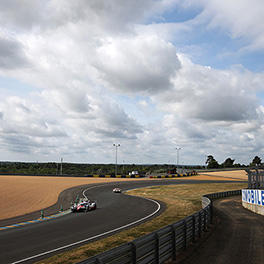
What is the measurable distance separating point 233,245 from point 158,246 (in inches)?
224

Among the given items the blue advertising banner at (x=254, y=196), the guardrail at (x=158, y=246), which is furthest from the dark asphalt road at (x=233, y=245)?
the blue advertising banner at (x=254, y=196)

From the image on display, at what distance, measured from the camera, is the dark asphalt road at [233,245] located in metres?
10.9

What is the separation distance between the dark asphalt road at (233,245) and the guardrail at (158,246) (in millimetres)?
671

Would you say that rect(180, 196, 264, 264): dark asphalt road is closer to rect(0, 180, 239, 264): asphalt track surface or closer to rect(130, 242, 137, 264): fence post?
rect(130, 242, 137, 264): fence post

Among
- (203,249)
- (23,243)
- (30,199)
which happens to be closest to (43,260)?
(23,243)

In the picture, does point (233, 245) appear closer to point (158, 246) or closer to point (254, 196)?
point (158, 246)

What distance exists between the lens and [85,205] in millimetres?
29312

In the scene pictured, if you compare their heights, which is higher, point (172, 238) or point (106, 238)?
point (172, 238)

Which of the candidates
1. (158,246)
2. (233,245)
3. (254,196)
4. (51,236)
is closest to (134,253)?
(158,246)

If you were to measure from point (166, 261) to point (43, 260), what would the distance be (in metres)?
5.95

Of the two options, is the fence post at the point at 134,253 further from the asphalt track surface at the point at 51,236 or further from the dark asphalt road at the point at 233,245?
the asphalt track surface at the point at 51,236

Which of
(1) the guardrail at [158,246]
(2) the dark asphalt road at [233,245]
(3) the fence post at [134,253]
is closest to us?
(1) the guardrail at [158,246]

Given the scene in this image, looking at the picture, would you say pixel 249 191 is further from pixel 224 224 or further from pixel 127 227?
pixel 127 227

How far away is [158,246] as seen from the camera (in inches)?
375
